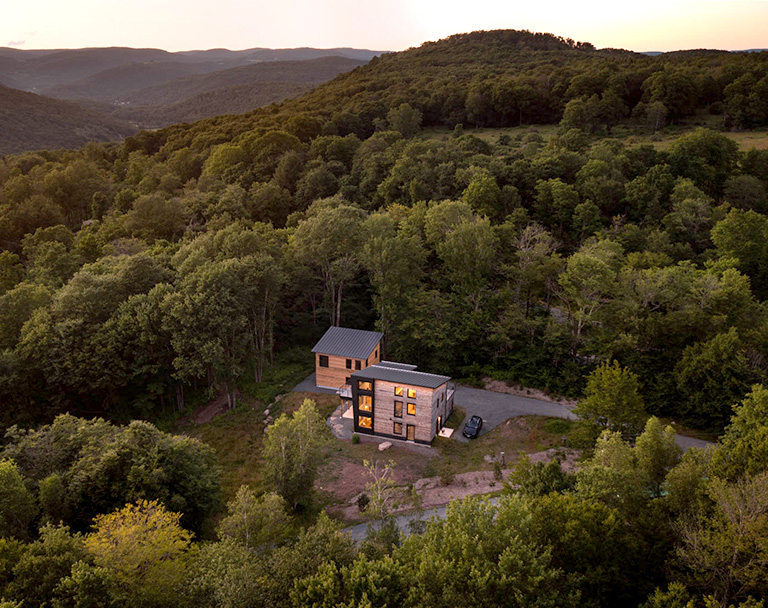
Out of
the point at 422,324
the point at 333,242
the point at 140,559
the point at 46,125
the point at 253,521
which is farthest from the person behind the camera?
the point at 46,125

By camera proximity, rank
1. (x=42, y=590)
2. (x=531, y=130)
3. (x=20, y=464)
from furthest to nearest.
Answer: (x=531, y=130) → (x=20, y=464) → (x=42, y=590)

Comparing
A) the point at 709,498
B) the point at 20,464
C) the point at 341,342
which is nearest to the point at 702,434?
the point at 709,498

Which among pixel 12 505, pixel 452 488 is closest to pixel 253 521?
pixel 12 505

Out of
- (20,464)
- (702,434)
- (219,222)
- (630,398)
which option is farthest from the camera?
(219,222)

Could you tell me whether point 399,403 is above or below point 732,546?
below

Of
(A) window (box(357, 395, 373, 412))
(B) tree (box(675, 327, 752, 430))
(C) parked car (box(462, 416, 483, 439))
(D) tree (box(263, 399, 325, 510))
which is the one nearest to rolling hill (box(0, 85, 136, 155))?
(A) window (box(357, 395, 373, 412))

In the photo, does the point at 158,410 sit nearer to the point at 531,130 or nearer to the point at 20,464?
the point at 20,464

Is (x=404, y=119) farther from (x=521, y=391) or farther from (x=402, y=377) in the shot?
(x=402, y=377)
